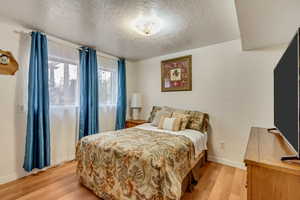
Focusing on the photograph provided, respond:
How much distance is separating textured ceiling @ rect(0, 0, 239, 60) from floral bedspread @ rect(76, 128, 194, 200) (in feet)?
5.38

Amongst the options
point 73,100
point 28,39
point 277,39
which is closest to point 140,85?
point 73,100

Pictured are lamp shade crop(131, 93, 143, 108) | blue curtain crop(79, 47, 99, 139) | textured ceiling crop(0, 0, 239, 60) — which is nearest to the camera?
textured ceiling crop(0, 0, 239, 60)

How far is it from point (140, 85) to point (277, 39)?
3015mm

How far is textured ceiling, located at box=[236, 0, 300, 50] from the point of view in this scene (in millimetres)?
1371

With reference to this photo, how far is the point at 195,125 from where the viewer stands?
2.77 m

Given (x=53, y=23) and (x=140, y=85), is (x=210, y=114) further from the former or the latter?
(x=53, y=23)

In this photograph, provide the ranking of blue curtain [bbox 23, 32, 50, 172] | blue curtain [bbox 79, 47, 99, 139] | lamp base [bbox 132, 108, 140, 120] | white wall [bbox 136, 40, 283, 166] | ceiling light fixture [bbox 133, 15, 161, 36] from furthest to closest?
lamp base [bbox 132, 108, 140, 120] → blue curtain [bbox 79, 47, 99, 139] → white wall [bbox 136, 40, 283, 166] → blue curtain [bbox 23, 32, 50, 172] → ceiling light fixture [bbox 133, 15, 161, 36]

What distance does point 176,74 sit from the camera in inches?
135

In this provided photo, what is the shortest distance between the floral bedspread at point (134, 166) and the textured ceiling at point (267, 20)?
1.62 metres

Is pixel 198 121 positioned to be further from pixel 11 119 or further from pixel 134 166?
pixel 11 119

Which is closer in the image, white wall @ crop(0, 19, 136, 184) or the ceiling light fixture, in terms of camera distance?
the ceiling light fixture

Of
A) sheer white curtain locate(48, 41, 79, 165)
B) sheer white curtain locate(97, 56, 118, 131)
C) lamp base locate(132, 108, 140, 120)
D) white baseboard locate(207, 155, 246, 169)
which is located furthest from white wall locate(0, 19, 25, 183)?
white baseboard locate(207, 155, 246, 169)

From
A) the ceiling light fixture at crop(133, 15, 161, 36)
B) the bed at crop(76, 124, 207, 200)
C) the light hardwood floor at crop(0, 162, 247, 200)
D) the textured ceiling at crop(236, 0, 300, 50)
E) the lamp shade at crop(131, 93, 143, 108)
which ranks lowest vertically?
the light hardwood floor at crop(0, 162, 247, 200)

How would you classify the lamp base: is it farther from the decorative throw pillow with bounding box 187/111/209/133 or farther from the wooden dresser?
the wooden dresser
